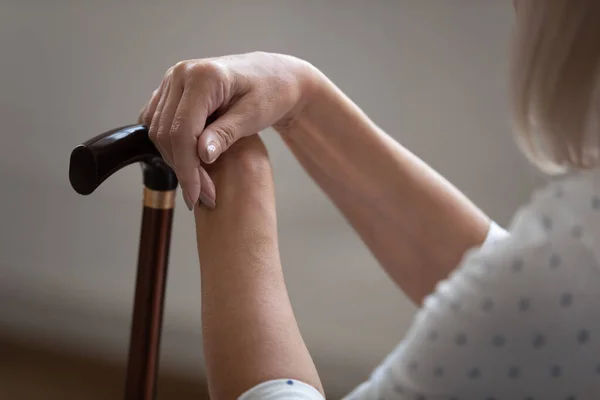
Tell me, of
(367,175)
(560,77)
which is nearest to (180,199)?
(367,175)

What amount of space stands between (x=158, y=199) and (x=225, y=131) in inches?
3.7

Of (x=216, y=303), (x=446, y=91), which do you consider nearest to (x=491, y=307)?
(x=216, y=303)

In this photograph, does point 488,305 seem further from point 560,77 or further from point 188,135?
point 188,135

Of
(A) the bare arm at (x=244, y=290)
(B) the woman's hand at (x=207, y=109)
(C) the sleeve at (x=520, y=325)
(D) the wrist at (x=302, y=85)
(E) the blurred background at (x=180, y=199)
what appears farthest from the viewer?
(E) the blurred background at (x=180, y=199)

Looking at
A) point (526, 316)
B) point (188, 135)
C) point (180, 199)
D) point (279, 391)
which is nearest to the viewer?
point (526, 316)

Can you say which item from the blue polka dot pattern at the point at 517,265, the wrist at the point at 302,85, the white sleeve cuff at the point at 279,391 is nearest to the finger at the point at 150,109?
the wrist at the point at 302,85

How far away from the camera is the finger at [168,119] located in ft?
1.98

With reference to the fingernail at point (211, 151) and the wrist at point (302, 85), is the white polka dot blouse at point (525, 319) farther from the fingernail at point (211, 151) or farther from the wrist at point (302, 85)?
the wrist at point (302, 85)

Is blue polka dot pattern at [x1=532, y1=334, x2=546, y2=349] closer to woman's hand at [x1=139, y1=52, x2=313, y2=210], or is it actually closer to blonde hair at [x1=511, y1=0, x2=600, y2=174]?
blonde hair at [x1=511, y1=0, x2=600, y2=174]

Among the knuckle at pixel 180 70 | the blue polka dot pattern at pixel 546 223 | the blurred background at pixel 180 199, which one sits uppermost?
the knuckle at pixel 180 70

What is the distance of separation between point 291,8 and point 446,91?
0.34 m

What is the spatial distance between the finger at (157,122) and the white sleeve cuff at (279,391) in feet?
0.79

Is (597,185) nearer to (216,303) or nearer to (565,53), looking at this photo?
(565,53)

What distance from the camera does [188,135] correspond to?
0.60m
